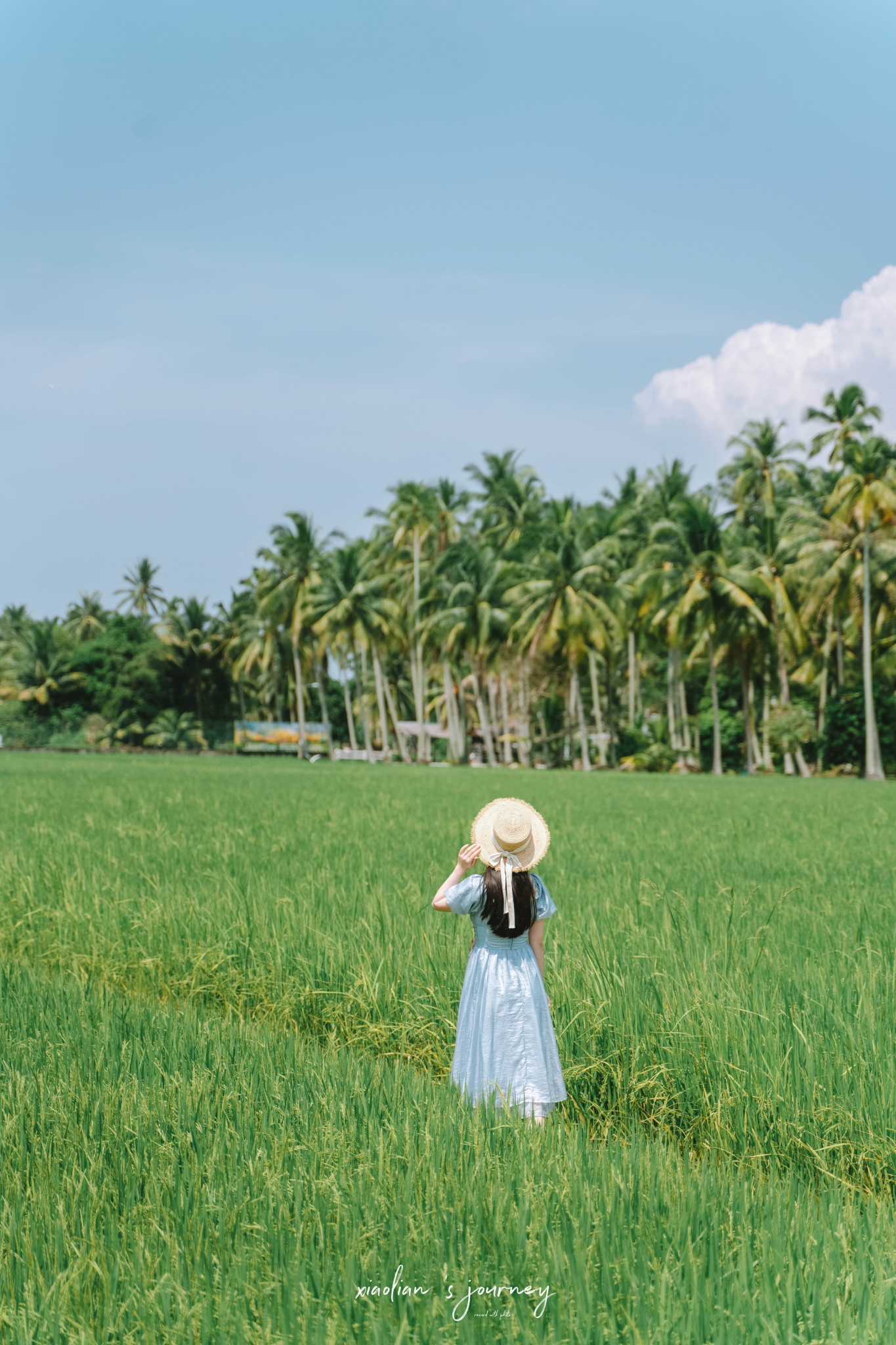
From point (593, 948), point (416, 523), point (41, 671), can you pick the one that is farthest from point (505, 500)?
point (593, 948)

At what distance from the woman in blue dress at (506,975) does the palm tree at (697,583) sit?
35968 mm

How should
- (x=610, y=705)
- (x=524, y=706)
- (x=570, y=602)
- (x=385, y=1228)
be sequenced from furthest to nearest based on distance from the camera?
(x=524, y=706), (x=610, y=705), (x=570, y=602), (x=385, y=1228)

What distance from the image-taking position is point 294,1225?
2.35 m

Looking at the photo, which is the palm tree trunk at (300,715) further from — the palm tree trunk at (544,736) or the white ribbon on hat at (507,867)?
the white ribbon on hat at (507,867)

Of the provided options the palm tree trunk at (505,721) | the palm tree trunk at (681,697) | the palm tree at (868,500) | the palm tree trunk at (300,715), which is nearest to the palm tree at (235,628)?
the palm tree trunk at (300,715)

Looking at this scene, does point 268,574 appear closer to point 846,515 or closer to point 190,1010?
point 846,515

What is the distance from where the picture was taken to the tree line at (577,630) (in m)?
37.9

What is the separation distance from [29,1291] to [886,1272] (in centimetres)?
182

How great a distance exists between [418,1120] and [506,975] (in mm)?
498

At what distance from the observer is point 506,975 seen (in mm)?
3217

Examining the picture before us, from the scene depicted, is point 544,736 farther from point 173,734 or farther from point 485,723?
point 173,734

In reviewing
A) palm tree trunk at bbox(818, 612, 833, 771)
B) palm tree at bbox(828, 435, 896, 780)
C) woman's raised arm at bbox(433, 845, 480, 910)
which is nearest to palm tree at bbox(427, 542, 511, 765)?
palm tree trunk at bbox(818, 612, 833, 771)

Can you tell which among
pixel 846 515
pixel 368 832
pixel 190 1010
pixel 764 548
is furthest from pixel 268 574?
pixel 190 1010

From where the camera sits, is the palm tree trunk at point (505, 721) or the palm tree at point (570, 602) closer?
the palm tree at point (570, 602)
